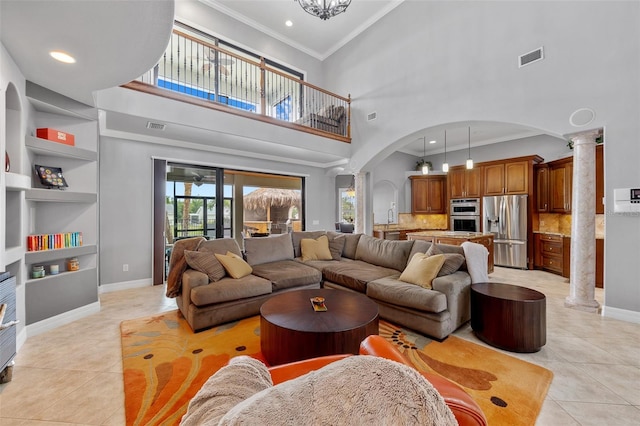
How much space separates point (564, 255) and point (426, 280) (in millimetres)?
4110

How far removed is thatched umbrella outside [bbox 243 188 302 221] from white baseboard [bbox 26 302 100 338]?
3246 millimetres

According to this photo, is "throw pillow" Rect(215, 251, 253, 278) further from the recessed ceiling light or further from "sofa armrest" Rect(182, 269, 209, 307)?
the recessed ceiling light

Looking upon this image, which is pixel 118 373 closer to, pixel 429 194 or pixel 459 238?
pixel 459 238

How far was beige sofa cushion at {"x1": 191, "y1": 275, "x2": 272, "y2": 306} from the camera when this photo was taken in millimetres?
2852

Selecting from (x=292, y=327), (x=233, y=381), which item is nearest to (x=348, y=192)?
(x=292, y=327)

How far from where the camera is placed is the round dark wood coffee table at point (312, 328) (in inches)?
74.8

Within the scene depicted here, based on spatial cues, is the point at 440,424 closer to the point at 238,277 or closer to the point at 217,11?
the point at 238,277

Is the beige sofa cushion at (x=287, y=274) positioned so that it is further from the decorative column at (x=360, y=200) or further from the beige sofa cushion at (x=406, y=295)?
the decorative column at (x=360, y=200)

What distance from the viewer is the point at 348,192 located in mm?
8320

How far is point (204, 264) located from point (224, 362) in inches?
53.1

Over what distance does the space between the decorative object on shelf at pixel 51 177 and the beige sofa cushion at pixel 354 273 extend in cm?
347

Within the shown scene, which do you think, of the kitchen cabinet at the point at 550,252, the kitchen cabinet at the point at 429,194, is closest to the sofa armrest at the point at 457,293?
the kitchen cabinet at the point at 550,252

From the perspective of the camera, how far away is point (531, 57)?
12.6ft

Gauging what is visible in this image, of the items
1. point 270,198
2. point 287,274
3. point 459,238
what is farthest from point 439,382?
point 270,198
